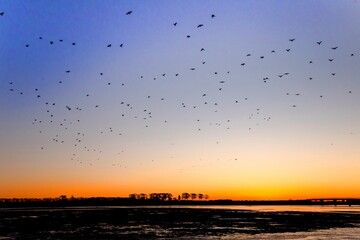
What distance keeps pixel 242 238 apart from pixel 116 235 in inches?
471

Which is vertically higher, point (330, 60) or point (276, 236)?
point (330, 60)

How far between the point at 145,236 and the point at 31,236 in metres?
10.7

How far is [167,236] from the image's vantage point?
4178 cm

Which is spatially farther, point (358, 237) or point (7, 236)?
point (7, 236)

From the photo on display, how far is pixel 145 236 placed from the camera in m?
41.9

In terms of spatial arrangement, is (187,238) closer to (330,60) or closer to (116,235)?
(116,235)

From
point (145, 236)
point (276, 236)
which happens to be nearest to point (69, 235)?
point (145, 236)

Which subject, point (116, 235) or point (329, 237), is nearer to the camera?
point (329, 237)

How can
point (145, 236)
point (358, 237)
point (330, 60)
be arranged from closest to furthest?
point (330, 60) < point (358, 237) < point (145, 236)

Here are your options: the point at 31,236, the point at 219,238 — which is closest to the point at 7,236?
the point at 31,236

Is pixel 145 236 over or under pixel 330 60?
under

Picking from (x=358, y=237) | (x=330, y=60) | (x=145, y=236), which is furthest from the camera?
(x=145, y=236)

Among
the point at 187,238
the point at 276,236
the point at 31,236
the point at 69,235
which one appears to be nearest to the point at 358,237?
the point at 276,236

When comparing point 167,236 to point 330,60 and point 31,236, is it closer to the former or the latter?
point 31,236
